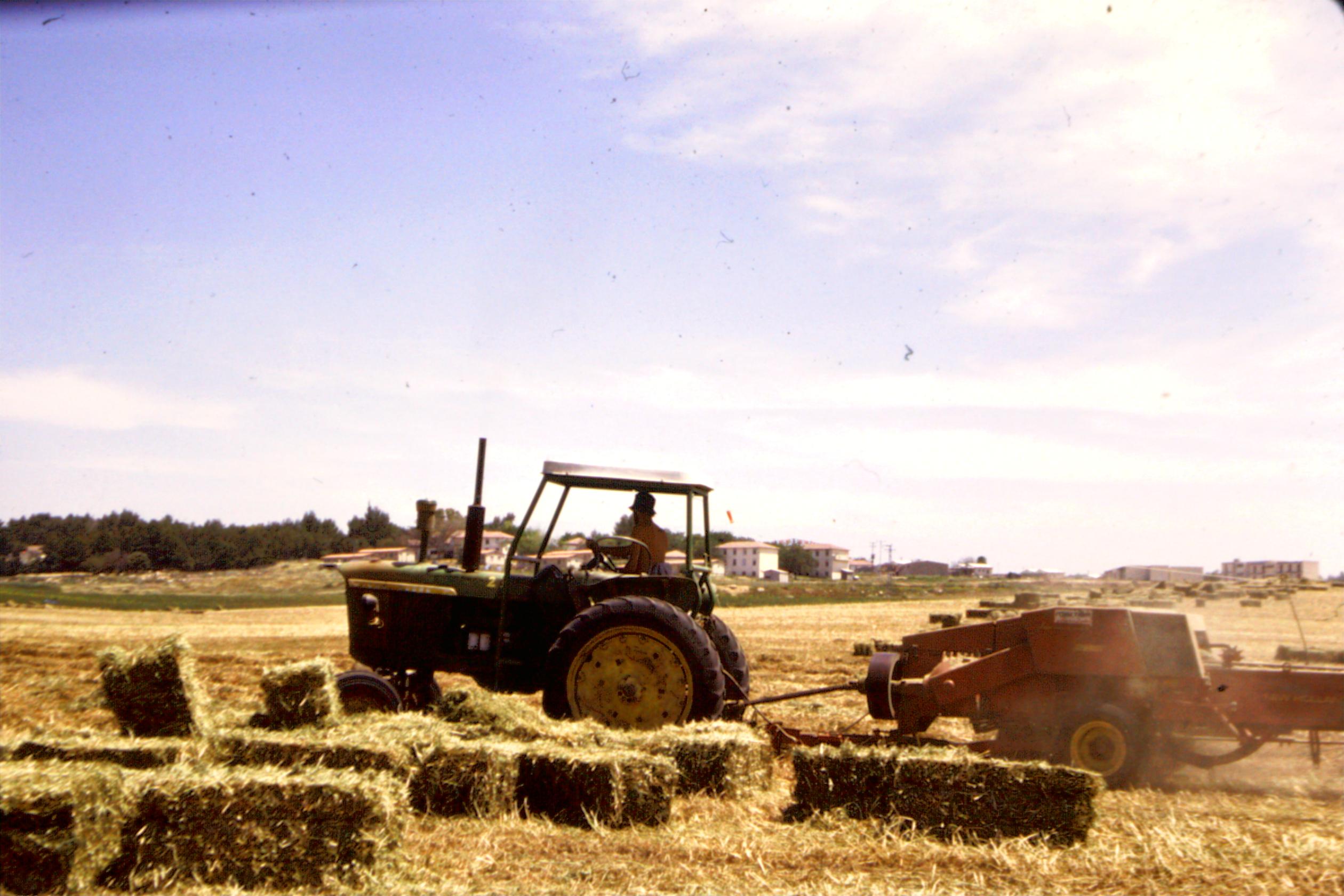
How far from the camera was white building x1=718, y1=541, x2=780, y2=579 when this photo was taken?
11694 centimetres

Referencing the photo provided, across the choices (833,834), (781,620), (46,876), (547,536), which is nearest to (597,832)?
(833,834)

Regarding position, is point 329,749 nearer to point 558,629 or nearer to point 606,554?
point 558,629

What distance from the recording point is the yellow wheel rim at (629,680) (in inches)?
280

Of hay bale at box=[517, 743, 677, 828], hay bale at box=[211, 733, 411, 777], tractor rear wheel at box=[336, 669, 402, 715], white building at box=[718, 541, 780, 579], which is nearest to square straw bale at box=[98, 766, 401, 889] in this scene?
hay bale at box=[211, 733, 411, 777]

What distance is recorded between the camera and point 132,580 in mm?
55719

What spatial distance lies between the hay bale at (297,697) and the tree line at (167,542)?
4835 centimetres

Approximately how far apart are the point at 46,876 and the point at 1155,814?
5.56 meters

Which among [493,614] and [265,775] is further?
[493,614]

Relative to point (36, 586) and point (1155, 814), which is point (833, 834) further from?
point (36, 586)

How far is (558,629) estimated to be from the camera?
8.05 m

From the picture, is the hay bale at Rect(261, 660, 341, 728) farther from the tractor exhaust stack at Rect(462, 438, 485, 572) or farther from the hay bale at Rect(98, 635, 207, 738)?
the tractor exhaust stack at Rect(462, 438, 485, 572)

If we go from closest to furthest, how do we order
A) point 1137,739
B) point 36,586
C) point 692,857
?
1. point 692,857
2. point 1137,739
3. point 36,586

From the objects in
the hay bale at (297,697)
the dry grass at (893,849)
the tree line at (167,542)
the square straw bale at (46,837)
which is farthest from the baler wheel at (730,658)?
the tree line at (167,542)

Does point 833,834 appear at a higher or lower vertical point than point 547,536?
lower
